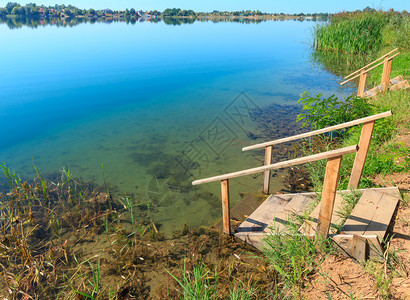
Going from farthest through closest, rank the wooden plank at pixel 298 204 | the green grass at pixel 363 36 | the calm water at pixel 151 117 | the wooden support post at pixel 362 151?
the green grass at pixel 363 36 < the calm water at pixel 151 117 < the wooden plank at pixel 298 204 < the wooden support post at pixel 362 151

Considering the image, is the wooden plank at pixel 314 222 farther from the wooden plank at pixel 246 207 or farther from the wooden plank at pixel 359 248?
the wooden plank at pixel 246 207

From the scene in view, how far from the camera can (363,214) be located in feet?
10.4

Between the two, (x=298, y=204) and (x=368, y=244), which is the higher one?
(x=368, y=244)

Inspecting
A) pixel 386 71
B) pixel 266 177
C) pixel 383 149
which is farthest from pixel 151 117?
pixel 386 71

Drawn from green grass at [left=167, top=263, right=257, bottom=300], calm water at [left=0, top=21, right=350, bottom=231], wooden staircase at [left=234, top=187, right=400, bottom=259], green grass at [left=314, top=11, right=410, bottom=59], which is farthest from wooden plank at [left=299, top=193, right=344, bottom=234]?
green grass at [left=314, top=11, right=410, bottom=59]

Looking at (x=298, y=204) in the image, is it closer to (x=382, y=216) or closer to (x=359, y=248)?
(x=382, y=216)

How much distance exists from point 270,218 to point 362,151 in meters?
1.54

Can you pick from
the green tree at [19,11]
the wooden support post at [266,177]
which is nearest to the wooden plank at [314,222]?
the wooden support post at [266,177]

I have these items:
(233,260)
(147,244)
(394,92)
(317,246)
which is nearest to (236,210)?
(233,260)

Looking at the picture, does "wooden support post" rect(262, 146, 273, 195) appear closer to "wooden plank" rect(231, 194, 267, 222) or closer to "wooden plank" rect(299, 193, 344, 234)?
"wooden plank" rect(231, 194, 267, 222)

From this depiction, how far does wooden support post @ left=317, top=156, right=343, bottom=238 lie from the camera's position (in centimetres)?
260

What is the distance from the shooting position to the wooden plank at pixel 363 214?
9.89ft

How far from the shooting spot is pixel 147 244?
421cm

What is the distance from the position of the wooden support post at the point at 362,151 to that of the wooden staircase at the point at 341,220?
0.62 ft
